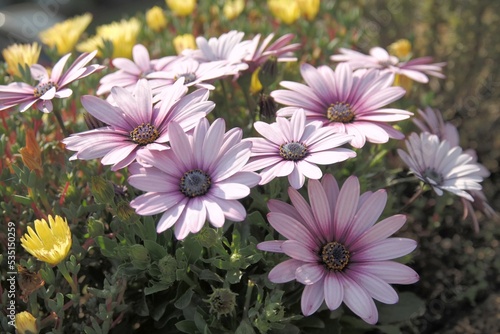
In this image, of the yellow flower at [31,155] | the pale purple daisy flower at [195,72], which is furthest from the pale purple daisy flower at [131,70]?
the yellow flower at [31,155]

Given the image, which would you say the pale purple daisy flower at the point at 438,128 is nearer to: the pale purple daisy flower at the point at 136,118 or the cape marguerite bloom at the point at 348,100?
the cape marguerite bloom at the point at 348,100

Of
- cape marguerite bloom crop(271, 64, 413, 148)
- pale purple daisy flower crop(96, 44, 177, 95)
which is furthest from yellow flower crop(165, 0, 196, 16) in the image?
cape marguerite bloom crop(271, 64, 413, 148)

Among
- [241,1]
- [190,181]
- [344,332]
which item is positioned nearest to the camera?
[190,181]

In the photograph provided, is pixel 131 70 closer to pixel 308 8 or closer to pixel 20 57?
pixel 20 57

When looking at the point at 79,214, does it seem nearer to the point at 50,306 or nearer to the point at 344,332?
the point at 50,306

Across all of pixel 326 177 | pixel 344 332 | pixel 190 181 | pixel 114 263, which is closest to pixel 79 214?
pixel 114 263

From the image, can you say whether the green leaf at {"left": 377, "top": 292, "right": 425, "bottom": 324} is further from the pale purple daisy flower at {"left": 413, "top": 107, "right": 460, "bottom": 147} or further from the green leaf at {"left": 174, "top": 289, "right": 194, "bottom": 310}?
the green leaf at {"left": 174, "top": 289, "right": 194, "bottom": 310}

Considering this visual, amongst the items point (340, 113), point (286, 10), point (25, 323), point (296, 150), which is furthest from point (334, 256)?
point (286, 10)
